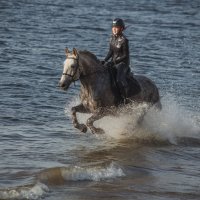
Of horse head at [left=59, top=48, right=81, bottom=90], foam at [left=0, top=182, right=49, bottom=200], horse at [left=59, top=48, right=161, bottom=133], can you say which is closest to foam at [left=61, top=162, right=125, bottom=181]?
foam at [left=0, top=182, right=49, bottom=200]

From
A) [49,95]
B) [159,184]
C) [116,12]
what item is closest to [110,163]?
[159,184]

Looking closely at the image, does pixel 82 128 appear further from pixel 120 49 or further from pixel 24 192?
pixel 24 192

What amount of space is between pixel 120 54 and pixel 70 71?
73.5 inches

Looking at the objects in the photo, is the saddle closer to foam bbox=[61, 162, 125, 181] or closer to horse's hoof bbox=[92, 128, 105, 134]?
horse's hoof bbox=[92, 128, 105, 134]

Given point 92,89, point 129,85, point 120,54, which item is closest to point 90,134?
point 129,85

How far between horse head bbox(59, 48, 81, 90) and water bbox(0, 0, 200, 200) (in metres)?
1.62

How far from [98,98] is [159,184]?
12.5 ft

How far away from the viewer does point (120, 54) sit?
1889 centimetres

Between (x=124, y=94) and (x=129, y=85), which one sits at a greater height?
(x=129, y=85)

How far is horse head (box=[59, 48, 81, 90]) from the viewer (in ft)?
56.9

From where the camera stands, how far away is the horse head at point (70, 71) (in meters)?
17.3

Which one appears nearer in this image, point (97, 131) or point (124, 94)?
point (97, 131)

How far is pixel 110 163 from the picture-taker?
16.4 m

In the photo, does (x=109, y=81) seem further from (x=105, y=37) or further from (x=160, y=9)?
(x=160, y=9)
